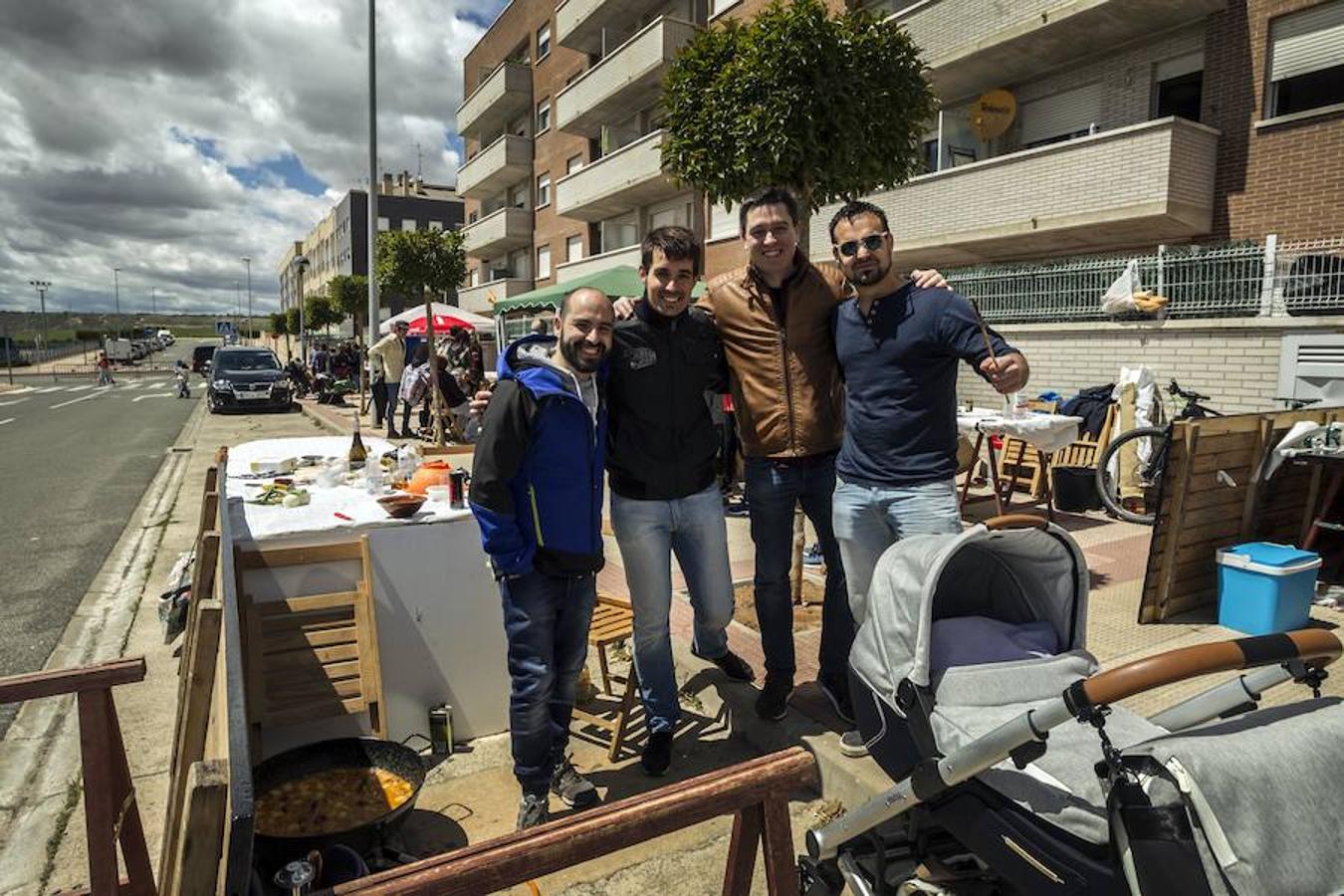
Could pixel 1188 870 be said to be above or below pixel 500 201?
below

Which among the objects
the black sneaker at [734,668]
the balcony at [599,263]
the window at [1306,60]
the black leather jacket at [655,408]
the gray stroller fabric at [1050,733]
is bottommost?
the black sneaker at [734,668]

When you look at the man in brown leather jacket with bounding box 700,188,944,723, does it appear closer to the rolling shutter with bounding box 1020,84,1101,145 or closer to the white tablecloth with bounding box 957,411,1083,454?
the white tablecloth with bounding box 957,411,1083,454

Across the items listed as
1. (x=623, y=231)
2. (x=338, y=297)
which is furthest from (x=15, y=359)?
(x=623, y=231)

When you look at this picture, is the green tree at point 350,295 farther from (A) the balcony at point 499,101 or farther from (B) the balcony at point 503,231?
(A) the balcony at point 499,101

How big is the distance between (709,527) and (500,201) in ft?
121

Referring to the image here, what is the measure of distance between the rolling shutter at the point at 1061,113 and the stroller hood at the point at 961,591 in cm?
1284

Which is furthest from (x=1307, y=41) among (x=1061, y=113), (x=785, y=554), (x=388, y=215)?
(x=388, y=215)

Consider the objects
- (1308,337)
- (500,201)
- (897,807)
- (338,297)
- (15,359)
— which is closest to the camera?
(897,807)

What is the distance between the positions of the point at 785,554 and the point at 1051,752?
152 cm

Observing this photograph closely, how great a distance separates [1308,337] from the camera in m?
7.82

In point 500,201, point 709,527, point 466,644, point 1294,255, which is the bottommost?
point 466,644

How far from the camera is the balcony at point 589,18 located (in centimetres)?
2431

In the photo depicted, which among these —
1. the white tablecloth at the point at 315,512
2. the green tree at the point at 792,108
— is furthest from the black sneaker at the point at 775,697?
the green tree at the point at 792,108

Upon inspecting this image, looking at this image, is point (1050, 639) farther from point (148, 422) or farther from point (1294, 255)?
point (148, 422)
